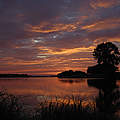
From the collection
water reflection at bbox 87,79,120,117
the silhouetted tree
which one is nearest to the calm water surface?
water reflection at bbox 87,79,120,117

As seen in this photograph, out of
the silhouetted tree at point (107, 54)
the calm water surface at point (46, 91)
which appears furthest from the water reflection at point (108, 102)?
the silhouetted tree at point (107, 54)

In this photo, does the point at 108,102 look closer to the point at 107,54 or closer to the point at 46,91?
the point at 46,91

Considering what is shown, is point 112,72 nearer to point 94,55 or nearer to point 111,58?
point 111,58

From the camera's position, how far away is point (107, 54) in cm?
7006

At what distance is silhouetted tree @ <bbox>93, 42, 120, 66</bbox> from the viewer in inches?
2694

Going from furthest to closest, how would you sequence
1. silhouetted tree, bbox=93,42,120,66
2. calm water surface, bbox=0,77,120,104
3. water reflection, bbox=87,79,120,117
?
silhouetted tree, bbox=93,42,120,66 < calm water surface, bbox=0,77,120,104 < water reflection, bbox=87,79,120,117

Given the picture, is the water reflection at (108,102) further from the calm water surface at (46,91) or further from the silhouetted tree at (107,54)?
the silhouetted tree at (107,54)

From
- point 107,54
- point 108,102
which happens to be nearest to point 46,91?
point 108,102

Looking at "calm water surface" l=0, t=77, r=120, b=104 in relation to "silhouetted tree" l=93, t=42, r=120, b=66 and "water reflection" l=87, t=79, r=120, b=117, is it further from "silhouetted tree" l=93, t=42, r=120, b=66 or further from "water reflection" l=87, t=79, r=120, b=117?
"silhouetted tree" l=93, t=42, r=120, b=66

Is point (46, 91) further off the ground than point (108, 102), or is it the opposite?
point (108, 102)

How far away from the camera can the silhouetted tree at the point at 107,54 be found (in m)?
68.4

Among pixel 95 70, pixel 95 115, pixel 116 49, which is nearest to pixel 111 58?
pixel 116 49

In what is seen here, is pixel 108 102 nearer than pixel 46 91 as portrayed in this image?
Yes

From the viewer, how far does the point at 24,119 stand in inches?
374
